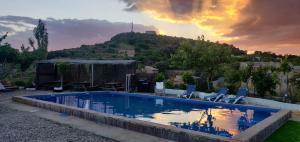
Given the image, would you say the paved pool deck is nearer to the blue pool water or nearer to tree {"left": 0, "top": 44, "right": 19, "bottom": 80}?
the blue pool water

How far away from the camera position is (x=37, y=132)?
26.4 feet

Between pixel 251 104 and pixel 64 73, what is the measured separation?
1318 centimetres

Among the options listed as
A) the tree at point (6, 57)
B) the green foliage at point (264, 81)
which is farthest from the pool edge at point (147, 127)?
the tree at point (6, 57)

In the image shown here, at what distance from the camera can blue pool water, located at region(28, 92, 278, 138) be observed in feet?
34.7

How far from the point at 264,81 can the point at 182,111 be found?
430 cm

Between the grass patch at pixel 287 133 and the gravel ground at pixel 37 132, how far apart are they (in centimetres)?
428

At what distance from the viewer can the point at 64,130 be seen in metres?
8.33

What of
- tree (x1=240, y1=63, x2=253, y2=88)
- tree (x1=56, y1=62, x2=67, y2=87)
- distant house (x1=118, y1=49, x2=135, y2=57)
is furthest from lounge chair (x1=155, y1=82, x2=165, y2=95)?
distant house (x1=118, y1=49, x2=135, y2=57)

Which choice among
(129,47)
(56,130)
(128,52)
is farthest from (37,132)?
(129,47)

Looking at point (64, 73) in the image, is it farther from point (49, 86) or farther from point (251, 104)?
point (251, 104)

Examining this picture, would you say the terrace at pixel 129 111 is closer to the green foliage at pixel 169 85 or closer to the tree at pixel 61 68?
the tree at pixel 61 68

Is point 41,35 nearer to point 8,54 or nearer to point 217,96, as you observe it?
point 8,54

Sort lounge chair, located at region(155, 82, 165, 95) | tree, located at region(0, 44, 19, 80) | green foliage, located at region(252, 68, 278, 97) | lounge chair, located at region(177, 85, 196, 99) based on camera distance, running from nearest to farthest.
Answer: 1. green foliage, located at region(252, 68, 278, 97)
2. lounge chair, located at region(177, 85, 196, 99)
3. lounge chair, located at region(155, 82, 165, 95)
4. tree, located at region(0, 44, 19, 80)

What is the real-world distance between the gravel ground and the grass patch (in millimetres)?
4276
